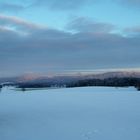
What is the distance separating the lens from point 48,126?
1191 centimetres

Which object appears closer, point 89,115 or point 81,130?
point 81,130

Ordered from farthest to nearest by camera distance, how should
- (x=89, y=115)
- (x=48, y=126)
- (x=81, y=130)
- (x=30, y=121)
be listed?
1. (x=89, y=115)
2. (x=30, y=121)
3. (x=48, y=126)
4. (x=81, y=130)

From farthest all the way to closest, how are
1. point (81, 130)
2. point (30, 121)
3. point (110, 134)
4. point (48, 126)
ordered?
point (30, 121), point (48, 126), point (81, 130), point (110, 134)

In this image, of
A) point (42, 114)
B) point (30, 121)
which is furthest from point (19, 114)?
point (30, 121)

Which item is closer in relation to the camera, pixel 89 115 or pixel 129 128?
pixel 129 128

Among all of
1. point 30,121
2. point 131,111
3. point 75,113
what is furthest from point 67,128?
point 131,111

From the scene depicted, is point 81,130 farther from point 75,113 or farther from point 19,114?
point 19,114

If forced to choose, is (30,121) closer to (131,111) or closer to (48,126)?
(48,126)

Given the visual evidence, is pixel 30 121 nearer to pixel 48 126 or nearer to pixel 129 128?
pixel 48 126

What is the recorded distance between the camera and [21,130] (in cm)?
1118

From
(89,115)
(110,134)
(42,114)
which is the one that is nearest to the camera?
(110,134)

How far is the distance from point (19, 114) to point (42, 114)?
104 cm

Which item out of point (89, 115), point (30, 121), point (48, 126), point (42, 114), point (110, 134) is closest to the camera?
point (110, 134)

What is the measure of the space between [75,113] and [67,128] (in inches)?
154
